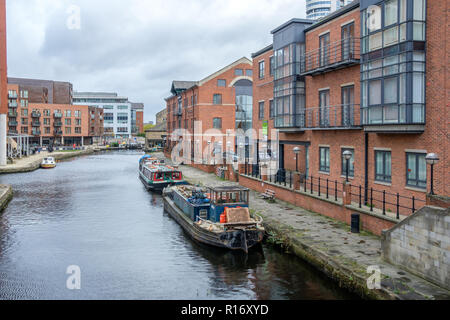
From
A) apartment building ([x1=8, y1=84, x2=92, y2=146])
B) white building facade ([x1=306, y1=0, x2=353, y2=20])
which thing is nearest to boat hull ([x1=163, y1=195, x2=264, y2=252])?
apartment building ([x1=8, y1=84, x2=92, y2=146])

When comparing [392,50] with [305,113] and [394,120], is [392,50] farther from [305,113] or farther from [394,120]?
[305,113]

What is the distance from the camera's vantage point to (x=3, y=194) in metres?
31.6

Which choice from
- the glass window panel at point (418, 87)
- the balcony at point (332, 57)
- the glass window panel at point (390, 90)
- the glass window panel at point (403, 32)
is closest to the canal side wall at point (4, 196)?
the balcony at point (332, 57)

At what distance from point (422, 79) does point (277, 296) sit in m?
10.4

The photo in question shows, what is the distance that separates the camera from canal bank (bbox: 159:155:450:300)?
11.9 m

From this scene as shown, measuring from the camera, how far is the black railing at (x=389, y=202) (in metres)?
17.5

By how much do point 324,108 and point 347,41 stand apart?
4.26m

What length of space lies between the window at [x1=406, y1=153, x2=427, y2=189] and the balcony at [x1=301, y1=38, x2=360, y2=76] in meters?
6.16

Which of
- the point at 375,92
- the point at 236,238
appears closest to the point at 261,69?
the point at 375,92

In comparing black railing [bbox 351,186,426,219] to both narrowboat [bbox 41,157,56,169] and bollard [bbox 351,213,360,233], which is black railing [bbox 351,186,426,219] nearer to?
bollard [bbox 351,213,360,233]

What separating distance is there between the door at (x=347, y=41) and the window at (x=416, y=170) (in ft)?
22.2
